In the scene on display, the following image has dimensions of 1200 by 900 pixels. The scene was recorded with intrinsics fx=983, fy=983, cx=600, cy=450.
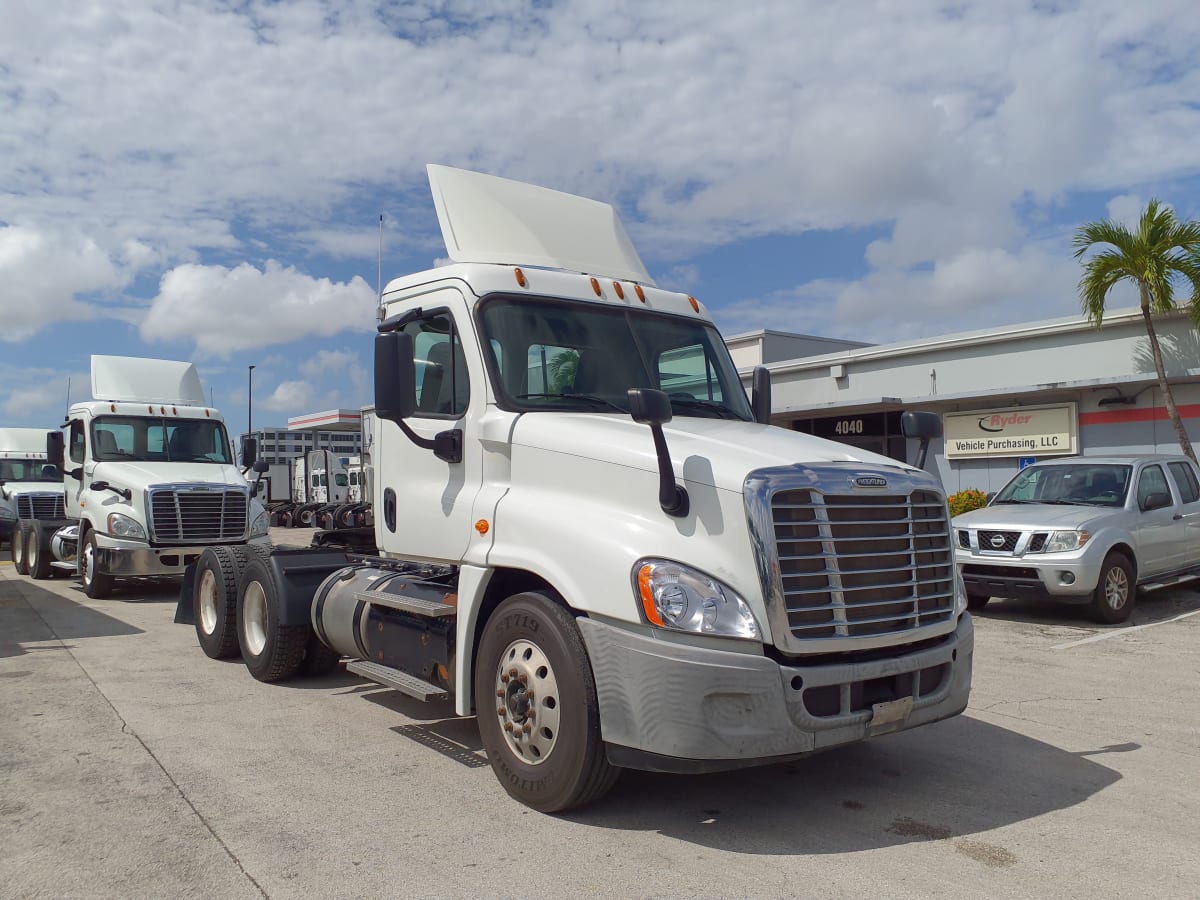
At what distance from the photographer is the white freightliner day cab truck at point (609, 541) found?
414cm

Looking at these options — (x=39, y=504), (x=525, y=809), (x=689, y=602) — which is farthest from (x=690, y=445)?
(x=39, y=504)

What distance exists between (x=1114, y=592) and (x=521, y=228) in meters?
7.74

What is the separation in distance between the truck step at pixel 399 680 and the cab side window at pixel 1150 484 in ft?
29.3

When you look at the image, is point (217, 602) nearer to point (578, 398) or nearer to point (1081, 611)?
point (578, 398)

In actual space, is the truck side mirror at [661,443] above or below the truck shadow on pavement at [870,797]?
above

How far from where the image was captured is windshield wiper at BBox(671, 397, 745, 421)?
225 inches

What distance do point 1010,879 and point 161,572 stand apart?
11422 millimetres

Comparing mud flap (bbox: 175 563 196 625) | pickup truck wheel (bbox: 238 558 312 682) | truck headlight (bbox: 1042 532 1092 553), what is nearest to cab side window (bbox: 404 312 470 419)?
pickup truck wheel (bbox: 238 558 312 682)

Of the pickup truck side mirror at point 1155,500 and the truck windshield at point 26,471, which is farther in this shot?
the truck windshield at point 26,471

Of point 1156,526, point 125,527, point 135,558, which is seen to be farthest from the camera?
point 125,527

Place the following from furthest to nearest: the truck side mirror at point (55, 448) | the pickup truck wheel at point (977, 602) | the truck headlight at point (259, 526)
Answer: the truck side mirror at point (55, 448) → the truck headlight at point (259, 526) → the pickup truck wheel at point (977, 602)

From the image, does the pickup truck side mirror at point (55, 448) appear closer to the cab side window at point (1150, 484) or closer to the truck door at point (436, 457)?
the truck door at point (436, 457)

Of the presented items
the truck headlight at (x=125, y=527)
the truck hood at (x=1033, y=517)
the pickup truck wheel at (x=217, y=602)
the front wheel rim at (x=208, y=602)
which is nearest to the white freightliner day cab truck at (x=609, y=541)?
the pickup truck wheel at (x=217, y=602)

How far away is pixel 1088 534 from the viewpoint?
10125 mm
